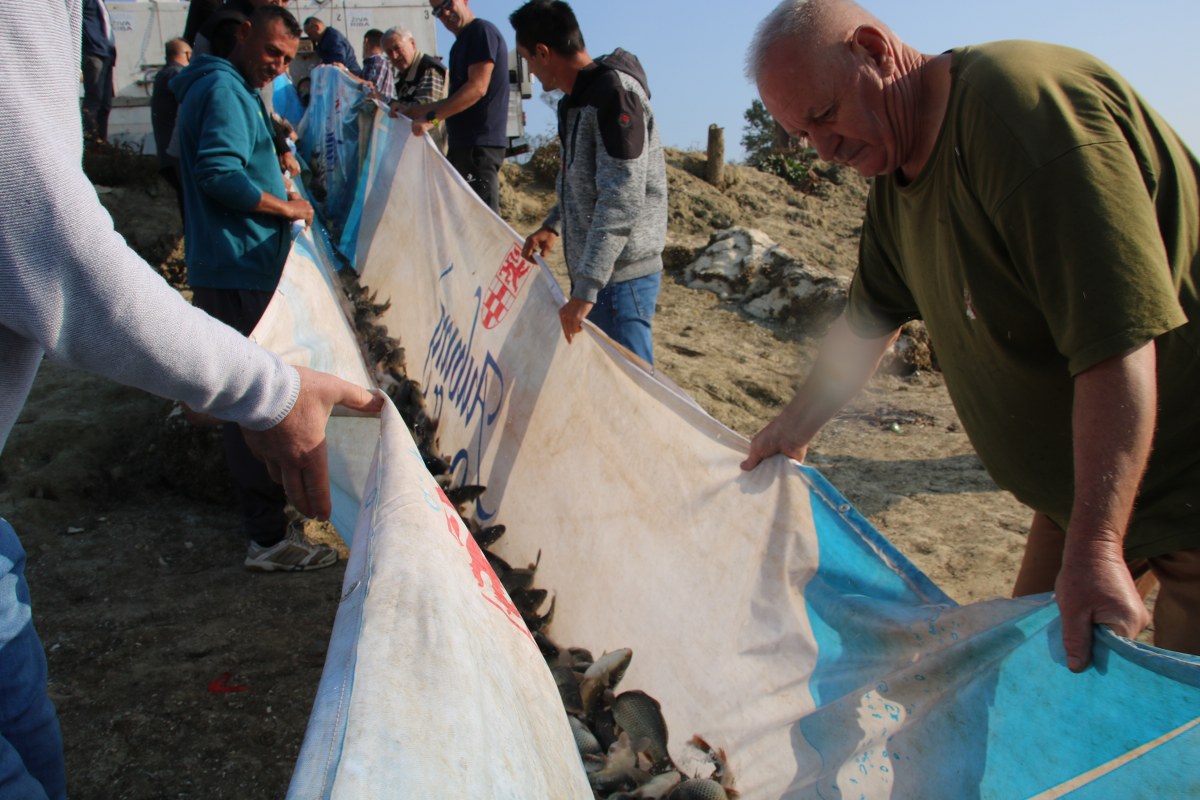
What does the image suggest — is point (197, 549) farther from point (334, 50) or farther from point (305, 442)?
point (334, 50)

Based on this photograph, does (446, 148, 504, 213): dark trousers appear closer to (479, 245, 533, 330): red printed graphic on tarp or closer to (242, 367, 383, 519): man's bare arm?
(479, 245, 533, 330): red printed graphic on tarp

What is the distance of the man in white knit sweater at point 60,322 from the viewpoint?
3.70 ft

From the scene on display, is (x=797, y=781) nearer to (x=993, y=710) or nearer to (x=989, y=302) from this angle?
(x=993, y=710)

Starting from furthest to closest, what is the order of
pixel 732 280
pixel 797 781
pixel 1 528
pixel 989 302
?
1. pixel 732 280
2. pixel 797 781
3. pixel 989 302
4. pixel 1 528

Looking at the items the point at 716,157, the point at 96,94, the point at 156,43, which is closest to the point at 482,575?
the point at 96,94

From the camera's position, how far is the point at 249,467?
3711 mm

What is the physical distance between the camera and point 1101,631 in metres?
1.31

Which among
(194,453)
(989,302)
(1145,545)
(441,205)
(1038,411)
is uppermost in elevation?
(989,302)

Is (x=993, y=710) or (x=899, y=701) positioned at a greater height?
(x=993, y=710)

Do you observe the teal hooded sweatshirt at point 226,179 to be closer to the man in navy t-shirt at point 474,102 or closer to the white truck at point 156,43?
the man in navy t-shirt at point 474,102

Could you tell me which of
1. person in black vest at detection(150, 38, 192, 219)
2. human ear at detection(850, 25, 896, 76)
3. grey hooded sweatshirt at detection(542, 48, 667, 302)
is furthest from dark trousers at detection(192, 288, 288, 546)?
human ear at detection(850, 25, 896, 76)

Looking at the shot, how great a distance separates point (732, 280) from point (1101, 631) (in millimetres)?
7907

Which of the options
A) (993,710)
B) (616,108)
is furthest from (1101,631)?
(616,108)

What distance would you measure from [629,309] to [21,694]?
2.74 m
